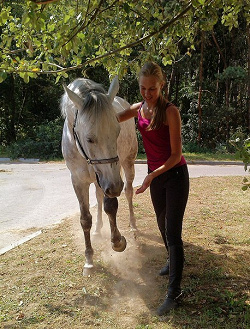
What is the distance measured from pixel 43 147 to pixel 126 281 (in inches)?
536

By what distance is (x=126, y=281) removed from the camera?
3.79m

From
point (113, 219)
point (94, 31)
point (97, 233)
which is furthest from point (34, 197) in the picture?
point (94, 31)

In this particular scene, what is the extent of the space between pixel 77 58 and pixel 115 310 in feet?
9.49

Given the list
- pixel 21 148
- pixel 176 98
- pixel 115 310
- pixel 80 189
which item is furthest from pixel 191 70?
pixel 115 310

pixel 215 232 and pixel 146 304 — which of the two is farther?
pixel 215 232

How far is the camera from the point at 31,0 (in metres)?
2.81

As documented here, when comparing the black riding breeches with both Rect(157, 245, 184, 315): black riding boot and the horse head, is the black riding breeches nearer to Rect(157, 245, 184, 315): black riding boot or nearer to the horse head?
Rect(157, 245, 184, 315): black riding boot

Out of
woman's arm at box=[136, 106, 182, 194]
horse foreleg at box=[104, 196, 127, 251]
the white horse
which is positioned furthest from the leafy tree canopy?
horse foreleg at box=[104, 196, 127, 251]

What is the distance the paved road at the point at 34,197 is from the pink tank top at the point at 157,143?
265cm

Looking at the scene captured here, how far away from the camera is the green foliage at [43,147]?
16.4 meters

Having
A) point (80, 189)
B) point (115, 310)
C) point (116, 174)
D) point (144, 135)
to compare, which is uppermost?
point (144, 135)

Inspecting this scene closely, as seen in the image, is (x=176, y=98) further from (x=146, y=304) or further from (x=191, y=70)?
(x=146, y=304)

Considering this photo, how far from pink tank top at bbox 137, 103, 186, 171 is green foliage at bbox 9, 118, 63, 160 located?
13215 millimetres

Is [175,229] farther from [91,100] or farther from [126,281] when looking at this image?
[91,100]
